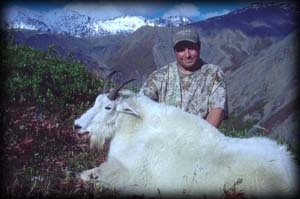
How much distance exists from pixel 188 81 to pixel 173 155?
1791mm

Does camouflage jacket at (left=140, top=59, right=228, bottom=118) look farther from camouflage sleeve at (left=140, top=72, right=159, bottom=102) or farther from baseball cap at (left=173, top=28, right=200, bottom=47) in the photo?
baseball cap at (left=173, top=28, right=200, bottom=47)

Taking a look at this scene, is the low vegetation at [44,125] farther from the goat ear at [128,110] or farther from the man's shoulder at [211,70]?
the man's shoulder at [211,70]

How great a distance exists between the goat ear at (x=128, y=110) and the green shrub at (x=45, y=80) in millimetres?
1192

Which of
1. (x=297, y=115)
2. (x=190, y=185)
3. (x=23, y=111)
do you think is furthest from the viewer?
(x=297, y=115)

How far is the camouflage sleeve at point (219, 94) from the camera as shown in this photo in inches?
287

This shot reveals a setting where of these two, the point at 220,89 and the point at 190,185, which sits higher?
the point at 220,89

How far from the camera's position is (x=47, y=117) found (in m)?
7.31

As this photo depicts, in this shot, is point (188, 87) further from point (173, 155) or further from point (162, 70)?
point (173, 155)

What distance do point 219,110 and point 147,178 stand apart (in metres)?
1.75

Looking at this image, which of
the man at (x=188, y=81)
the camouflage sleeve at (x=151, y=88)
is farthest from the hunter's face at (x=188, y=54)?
the camouflage sleeve at (x=151, y=88)

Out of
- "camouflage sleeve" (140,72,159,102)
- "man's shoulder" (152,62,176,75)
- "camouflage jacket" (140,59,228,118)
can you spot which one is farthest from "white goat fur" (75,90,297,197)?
"man's shoulder" (152,62,176,75)

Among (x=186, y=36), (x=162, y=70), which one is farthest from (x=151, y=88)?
(x=186, y=36)

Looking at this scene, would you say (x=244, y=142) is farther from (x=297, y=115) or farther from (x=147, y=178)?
(x=297, y=115)

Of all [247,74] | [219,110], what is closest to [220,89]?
[219,110]
